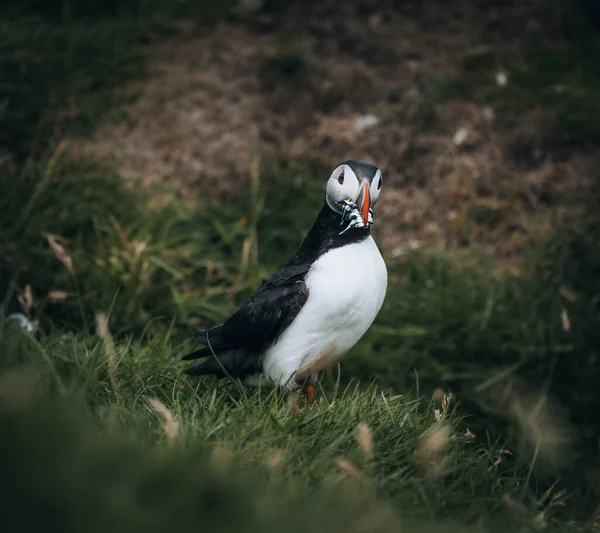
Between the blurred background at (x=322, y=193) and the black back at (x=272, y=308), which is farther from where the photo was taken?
the blurred background at (x=322, y=193)

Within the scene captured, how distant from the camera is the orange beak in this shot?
3133mm

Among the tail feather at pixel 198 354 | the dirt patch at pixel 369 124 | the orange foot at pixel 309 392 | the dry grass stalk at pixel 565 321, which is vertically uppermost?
the dirt patch at pixel 369 124

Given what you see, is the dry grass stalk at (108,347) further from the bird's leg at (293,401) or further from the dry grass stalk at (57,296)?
the dry grass stalk at (57,296)

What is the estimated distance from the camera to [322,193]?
18.0 ft

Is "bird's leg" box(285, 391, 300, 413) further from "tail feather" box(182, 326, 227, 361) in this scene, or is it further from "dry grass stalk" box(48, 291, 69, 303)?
"dry grass stalk" box(48, 291, 69, 303)

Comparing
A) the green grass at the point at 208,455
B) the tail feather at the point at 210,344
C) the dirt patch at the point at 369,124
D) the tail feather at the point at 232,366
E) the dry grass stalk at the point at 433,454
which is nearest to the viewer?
the green grass at the point at 208,455

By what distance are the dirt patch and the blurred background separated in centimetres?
2

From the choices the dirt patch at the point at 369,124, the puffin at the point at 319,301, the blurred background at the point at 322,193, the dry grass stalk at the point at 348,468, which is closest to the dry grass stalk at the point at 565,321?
the blurred background at the point at 322,193

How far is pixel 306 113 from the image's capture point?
6.01 m

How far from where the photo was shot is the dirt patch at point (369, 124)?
219 inches

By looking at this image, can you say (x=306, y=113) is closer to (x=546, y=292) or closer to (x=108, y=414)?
(x=546, y=292)

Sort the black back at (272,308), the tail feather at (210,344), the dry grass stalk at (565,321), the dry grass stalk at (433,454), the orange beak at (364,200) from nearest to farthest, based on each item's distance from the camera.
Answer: the dry grass stalk at (433,454) → the orange beak at (364,200) → the black back at (272,308) → the tail feather at (210,344) → the dry grass stalk at (565,321)

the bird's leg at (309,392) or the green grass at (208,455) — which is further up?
the green grass at (208,455)

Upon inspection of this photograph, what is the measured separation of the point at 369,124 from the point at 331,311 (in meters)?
3.03
